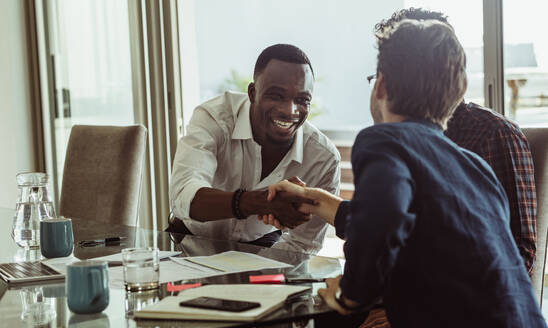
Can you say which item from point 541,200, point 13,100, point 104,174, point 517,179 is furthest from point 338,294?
point 13,100

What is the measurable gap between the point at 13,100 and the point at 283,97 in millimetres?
2674

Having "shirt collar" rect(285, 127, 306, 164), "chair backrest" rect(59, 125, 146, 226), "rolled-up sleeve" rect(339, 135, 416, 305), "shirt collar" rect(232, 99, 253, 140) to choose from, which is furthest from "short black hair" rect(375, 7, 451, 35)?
"chair backrest" rect(59, 125, 146, 226)

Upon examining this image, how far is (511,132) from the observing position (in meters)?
1.55

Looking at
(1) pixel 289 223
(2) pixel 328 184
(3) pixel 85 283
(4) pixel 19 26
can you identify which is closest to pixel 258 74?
(2) pixel 328 184

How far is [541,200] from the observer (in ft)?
5.18

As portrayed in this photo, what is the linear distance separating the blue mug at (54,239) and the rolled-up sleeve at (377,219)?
93 cm

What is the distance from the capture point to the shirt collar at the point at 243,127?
7.56 ft

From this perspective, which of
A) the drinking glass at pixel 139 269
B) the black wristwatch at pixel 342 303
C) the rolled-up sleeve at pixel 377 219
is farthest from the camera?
the drinking glass at pixel 139 269

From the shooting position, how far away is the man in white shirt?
2125 millimetres

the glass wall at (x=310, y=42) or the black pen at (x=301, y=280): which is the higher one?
the glass wall at (x=310, y=42)

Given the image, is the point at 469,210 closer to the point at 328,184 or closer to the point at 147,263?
the point at 147,263

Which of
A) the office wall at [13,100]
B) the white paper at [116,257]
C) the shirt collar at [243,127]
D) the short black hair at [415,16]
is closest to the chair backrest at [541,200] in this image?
the short black hair at [415,16]

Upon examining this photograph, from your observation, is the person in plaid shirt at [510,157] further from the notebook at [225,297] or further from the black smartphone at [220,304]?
the black smartphone at [220,304]

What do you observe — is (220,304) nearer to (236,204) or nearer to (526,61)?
(236,204)
